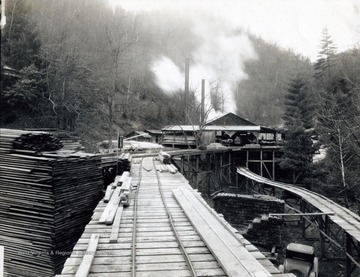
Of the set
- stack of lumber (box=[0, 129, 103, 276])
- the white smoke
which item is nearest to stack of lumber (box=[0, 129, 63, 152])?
stack of lumber (box=[0, 129, 103, 276])

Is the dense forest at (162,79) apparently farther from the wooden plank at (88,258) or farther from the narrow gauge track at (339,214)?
the wooden plank at (88,258)

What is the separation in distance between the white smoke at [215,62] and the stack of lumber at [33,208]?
158ft

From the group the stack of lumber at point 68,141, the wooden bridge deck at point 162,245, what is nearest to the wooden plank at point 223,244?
the wooden bridge deck at point 162,245

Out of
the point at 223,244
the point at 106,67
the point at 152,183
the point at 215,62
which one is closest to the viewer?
the point at 223,244

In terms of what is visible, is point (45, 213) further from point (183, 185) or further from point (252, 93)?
point (252, 93)

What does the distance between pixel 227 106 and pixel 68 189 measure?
55.1 m

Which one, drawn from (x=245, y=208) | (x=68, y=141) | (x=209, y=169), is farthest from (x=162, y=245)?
(x=209, y=169)

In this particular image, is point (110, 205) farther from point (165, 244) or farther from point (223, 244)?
point (223, 244)

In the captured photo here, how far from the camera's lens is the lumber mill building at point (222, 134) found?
33.0 metres

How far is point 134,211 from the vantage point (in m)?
7.02

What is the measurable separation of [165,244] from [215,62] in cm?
7101

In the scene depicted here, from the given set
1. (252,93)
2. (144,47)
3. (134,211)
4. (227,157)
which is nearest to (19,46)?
(227,157)

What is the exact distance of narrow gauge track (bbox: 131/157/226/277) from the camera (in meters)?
4.10

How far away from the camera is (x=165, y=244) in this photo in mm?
5039
